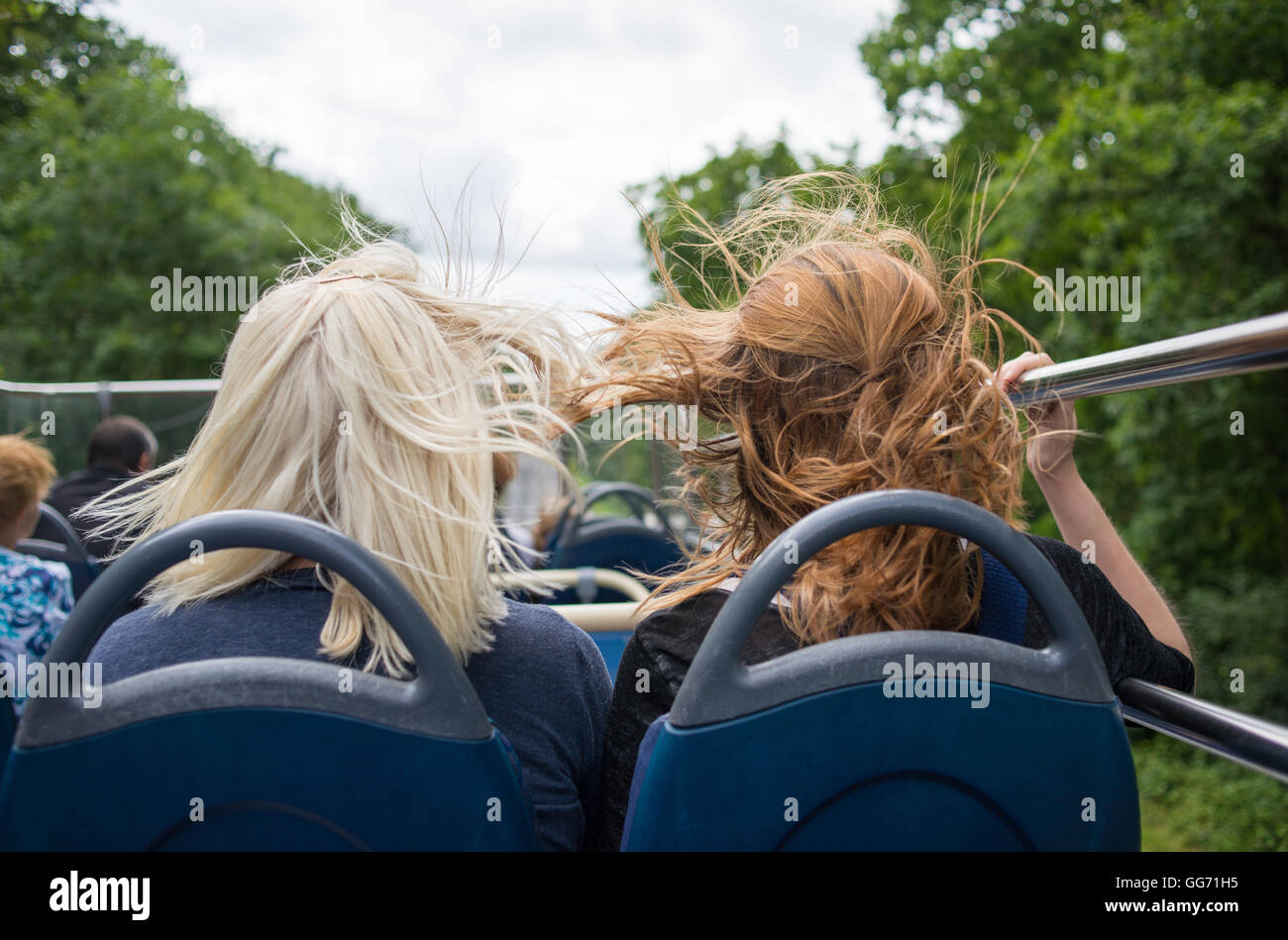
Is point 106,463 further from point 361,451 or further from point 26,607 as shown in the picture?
point 361,451

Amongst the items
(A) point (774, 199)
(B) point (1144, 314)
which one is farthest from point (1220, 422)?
(A) point (774, 199)

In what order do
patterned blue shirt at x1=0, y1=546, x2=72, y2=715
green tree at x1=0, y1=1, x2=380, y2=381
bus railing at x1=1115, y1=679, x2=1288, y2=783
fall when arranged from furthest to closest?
green tree at x1=0, y1=1, x2=380, y2=381
patterned blue shirt at x1=0, y1=546, x2=72, y2=715
bus railing at x1=1115, y1=679, x2=1288, y2=783

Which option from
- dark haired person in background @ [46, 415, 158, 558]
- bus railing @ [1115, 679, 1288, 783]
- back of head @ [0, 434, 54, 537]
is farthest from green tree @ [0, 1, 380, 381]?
bus railing @ [1115, 679, 1288, 783]

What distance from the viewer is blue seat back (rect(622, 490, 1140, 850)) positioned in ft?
2.92

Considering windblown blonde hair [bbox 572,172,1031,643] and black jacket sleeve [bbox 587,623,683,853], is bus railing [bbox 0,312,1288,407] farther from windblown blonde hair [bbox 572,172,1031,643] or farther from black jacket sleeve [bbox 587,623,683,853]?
black jacket sleeve [bbox 587,623,683,853]

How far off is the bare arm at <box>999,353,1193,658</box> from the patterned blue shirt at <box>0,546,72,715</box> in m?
2.45

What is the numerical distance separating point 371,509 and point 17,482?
233 cm

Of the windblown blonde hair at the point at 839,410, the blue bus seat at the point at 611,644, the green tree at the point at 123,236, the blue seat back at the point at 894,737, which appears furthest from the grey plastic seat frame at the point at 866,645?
the green tree at the point at 123,236

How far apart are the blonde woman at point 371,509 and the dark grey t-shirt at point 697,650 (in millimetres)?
59

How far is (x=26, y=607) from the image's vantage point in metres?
2.56

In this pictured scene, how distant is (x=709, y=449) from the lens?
136 cm

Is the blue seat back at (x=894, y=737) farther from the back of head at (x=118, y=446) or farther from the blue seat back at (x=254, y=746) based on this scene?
the back of head at (x=118, y=446)

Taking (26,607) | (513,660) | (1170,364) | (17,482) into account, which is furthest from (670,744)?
Result: (17,482)
